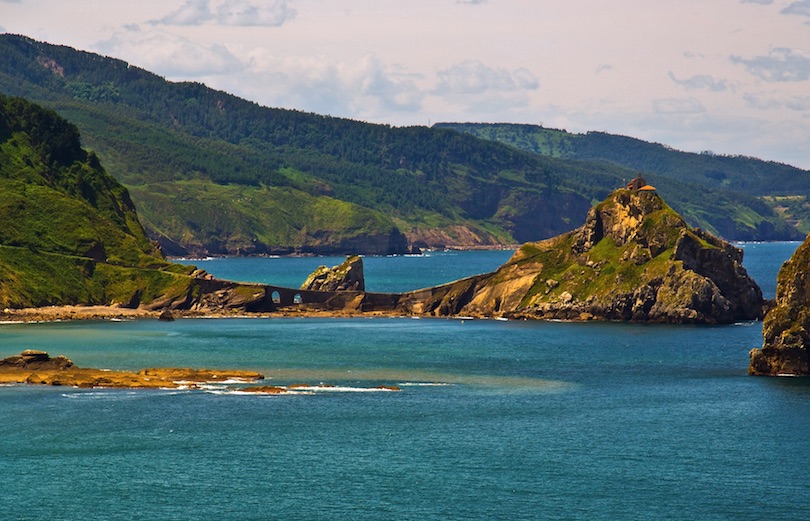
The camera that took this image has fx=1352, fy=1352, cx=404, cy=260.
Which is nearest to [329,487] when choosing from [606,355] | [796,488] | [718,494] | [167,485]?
[167,485]

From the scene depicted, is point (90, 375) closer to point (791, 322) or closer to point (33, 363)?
point (33, 363)

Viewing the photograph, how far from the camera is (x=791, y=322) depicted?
156 meters

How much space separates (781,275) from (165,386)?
7409 cm

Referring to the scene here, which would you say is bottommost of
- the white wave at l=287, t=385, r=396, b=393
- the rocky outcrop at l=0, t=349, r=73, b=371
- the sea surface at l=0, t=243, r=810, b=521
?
the sea surface at l=0, t=243, r=810, b=521

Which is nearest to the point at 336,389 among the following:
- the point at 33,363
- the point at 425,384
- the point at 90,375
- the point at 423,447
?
the point at 425,384

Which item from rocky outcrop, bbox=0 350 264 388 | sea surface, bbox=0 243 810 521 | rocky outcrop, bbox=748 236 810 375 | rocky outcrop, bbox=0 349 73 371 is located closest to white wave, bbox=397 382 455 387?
sea surface, bbox=0 243 810 521

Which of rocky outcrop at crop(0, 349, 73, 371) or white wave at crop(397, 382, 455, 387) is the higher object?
rocky outcrop at crop(0, 349, 73, 371)

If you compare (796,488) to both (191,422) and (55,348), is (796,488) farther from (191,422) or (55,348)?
(55,348)

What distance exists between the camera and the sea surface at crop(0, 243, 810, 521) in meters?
99.3

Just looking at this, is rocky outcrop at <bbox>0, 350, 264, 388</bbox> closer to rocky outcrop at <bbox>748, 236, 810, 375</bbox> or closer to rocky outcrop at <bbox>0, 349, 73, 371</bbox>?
rocky outcrop at <bbox>0, 349, 73, 371</bbox>

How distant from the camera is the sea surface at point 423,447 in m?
99.3

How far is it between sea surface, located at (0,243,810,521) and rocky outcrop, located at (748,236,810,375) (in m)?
3.01

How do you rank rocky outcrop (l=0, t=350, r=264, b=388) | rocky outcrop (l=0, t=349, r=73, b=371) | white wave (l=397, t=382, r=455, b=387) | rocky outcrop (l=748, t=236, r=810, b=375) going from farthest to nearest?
A: 1. rocky outcrop (l=0, t=349, r=73, b=371)
2. white wave (l=397, t=382, r=455, b=387)
3. rocky outcrop (l=0, t=350, r=264, b=388)
4. rocky outcrop (l=748, t=236, r=810, b=375)

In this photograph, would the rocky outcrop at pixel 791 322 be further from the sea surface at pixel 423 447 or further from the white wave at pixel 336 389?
the white wave at pixel 336 389
